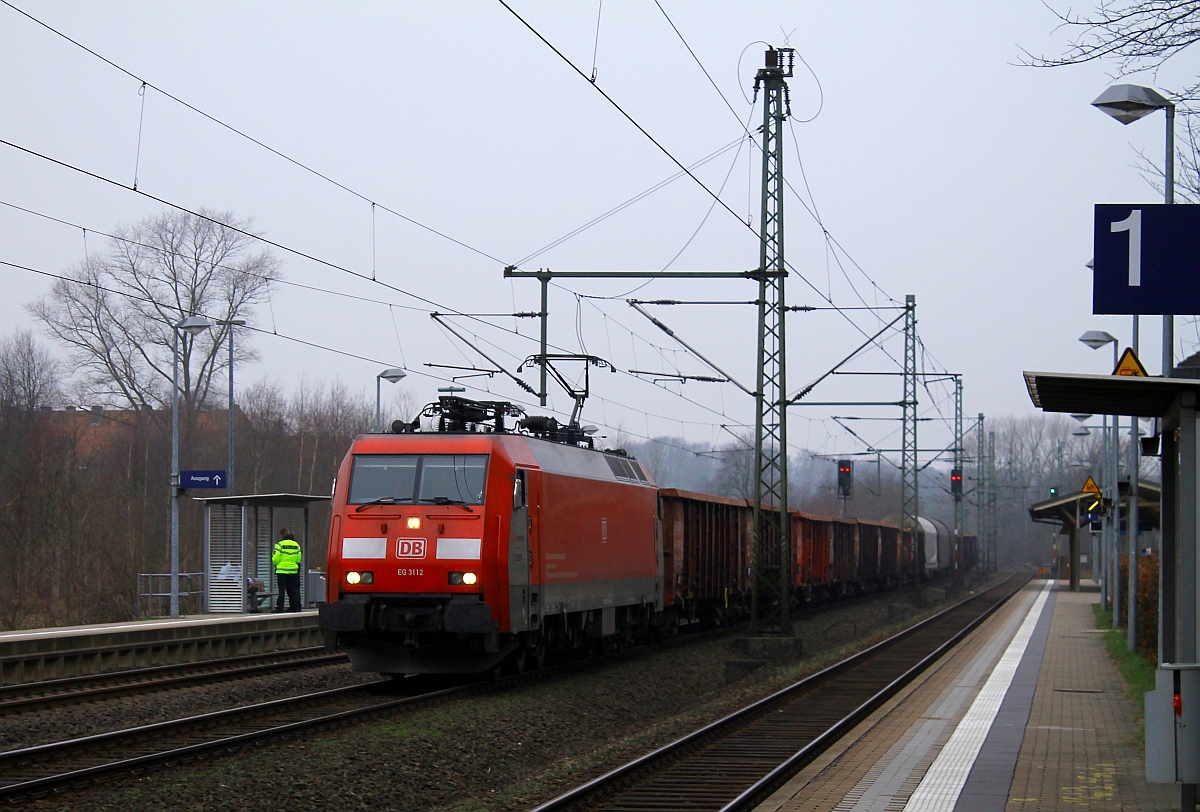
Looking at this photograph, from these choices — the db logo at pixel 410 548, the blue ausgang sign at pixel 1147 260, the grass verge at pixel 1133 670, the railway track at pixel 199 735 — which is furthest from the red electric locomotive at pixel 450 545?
the blue ausgang sign at pixel 1147 260

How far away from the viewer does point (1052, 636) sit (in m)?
27.1

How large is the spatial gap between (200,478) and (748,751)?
55.2ft

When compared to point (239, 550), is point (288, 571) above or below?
below

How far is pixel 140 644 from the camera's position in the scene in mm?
18984

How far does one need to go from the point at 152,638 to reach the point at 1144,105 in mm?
15276

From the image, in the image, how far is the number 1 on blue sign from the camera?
8.27 metres

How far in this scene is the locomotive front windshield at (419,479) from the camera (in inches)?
584

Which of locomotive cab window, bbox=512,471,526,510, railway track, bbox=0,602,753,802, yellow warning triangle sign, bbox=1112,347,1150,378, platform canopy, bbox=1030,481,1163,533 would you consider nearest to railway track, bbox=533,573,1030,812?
railway track, bbox=0,602,753,802

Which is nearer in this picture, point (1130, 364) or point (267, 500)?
point (1130, 364)

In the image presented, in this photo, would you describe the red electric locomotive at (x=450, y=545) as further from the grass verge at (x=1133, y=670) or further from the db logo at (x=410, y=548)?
the grass verge at (x=1133, y=670)

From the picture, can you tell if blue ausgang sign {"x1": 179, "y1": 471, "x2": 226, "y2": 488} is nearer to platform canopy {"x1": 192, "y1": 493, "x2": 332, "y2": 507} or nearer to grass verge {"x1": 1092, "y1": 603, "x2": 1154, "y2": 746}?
platform canopy {"x1": 192, "y1": 493, "x2": 332, "y2": 507}

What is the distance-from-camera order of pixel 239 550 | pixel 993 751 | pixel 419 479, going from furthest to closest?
pixel 239 550 → pixel 419 479 → pixel 993 751

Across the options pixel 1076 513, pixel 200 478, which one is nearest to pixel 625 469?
pixel 200 478

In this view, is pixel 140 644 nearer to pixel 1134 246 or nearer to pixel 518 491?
pixel 518 491
